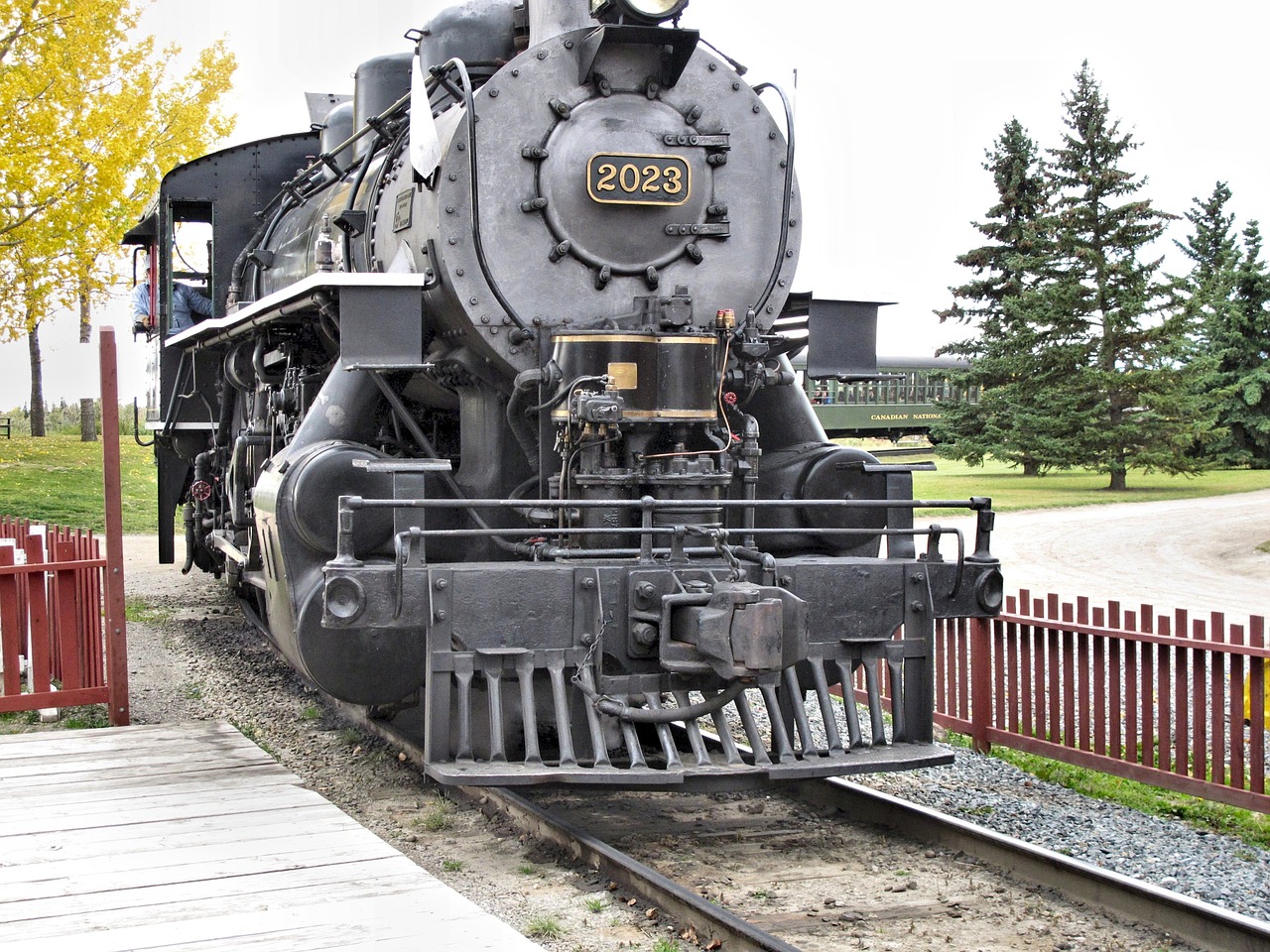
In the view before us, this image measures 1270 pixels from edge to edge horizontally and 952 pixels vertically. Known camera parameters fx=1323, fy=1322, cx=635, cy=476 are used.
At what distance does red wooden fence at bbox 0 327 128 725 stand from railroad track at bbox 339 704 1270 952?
6.81ft

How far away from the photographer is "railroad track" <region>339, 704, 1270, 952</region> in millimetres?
4000

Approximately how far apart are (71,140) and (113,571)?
10.1 meters

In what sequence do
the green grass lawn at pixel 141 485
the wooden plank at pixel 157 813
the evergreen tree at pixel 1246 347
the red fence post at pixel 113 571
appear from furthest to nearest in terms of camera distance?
the evergreen tree at pixel 1246 347 → the green grass lawn at pixel 141 485 → the red fence post at pixel 113 571 → the wooden plank at pixel 157 813

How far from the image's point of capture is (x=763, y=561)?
5062mm

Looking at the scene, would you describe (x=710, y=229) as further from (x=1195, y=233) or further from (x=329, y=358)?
(x=1195, y=233)

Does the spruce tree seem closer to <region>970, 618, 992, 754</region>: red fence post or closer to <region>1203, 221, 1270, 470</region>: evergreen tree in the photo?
<region>1203, 221, 1270, 470</region>: evergreen tree

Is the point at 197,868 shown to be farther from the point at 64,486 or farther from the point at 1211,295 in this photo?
the point at 1211,295

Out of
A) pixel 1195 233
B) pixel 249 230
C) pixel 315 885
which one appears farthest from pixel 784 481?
pixel 1195 233

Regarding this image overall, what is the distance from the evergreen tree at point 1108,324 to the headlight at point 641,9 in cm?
2001

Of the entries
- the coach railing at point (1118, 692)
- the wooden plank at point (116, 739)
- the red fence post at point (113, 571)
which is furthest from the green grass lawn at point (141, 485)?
the coach railing at point (1118, 692)

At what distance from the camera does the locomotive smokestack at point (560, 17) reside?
573 centimetres

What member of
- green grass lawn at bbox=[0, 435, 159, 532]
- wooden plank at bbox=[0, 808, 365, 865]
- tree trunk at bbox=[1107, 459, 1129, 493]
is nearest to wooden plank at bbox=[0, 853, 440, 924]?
wooden plank at bbox=[0, 808, 365, 865]

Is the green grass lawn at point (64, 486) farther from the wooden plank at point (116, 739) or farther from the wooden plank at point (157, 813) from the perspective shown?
the wooden plank at point (157, 813)

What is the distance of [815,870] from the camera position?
474 centimetres
